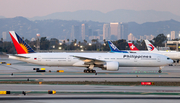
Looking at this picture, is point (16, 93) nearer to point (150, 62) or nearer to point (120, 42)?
point (150, 62)

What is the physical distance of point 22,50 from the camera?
4450 cm

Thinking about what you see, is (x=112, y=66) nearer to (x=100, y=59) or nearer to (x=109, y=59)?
(x=109, y=59)

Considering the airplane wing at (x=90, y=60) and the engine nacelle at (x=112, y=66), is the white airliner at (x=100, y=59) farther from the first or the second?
the engine nacelle at (x=112, y=66)

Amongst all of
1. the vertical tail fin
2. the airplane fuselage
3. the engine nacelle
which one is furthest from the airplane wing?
the vertical tail fin

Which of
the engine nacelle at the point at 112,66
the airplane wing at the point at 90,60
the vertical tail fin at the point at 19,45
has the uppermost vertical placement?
the vertical tail fin at the point at 19,45

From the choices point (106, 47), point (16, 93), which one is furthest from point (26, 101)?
point (106, 47)

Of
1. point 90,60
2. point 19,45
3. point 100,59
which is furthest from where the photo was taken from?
point 19,45

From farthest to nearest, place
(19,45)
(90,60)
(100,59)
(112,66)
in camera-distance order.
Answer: (19,45) < (100,59) < (90,60) < (112,66)

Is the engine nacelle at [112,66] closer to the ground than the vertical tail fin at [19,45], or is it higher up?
closer to the ground

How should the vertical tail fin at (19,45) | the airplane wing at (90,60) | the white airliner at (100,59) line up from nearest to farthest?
1. the airplane wing at (90,60)
2. the white airliner at (100,59)
3. the vertical tail fin at (19,45)

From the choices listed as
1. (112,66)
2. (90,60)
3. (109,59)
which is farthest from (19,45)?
(112,66)

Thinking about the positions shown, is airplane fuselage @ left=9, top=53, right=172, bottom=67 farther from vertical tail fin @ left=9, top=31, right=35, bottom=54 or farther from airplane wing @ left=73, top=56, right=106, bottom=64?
vertical tail fin @ left=9, top=31, right=35, bottom=54

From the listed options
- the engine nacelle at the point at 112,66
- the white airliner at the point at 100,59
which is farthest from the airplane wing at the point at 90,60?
the engine nacelle at the point at 112,66

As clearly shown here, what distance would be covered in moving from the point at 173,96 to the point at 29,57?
28611 mm
